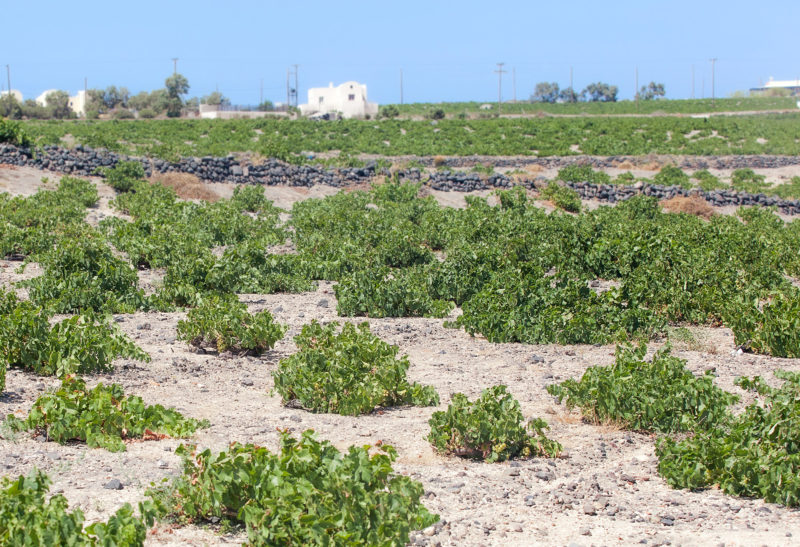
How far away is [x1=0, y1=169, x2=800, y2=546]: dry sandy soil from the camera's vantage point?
472 cm

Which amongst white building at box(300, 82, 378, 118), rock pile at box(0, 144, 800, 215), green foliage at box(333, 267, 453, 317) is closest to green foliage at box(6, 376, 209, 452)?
green foliage at box(333, 267, 453, 317)

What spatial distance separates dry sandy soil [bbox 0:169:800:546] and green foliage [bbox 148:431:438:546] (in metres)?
0.20

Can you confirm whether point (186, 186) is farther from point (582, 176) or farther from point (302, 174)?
point (582, 176)

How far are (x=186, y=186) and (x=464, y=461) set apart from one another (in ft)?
64.0

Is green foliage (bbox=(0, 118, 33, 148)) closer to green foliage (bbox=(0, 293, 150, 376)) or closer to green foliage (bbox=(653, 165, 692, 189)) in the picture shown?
green foliage (bbox=(0, 293, 150, 376))

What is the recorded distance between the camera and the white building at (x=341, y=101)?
7488 cm

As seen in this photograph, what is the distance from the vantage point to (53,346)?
7293 mm

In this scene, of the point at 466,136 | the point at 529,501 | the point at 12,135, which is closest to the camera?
the point at 529,501

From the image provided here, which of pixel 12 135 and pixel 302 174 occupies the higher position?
pixel 12 135

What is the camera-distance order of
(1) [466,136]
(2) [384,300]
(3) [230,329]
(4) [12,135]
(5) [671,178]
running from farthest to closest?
1. (1) [466,136]
2. (5) [671,178]
3. (4) [12,135]
4. (2) [384,300]
5. (3) [230,329]

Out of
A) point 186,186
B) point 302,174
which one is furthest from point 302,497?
point 302,174

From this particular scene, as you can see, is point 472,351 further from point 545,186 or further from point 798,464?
point 545,186

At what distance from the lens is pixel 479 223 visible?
16562 mm

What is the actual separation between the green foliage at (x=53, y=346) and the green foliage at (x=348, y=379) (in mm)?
1592
